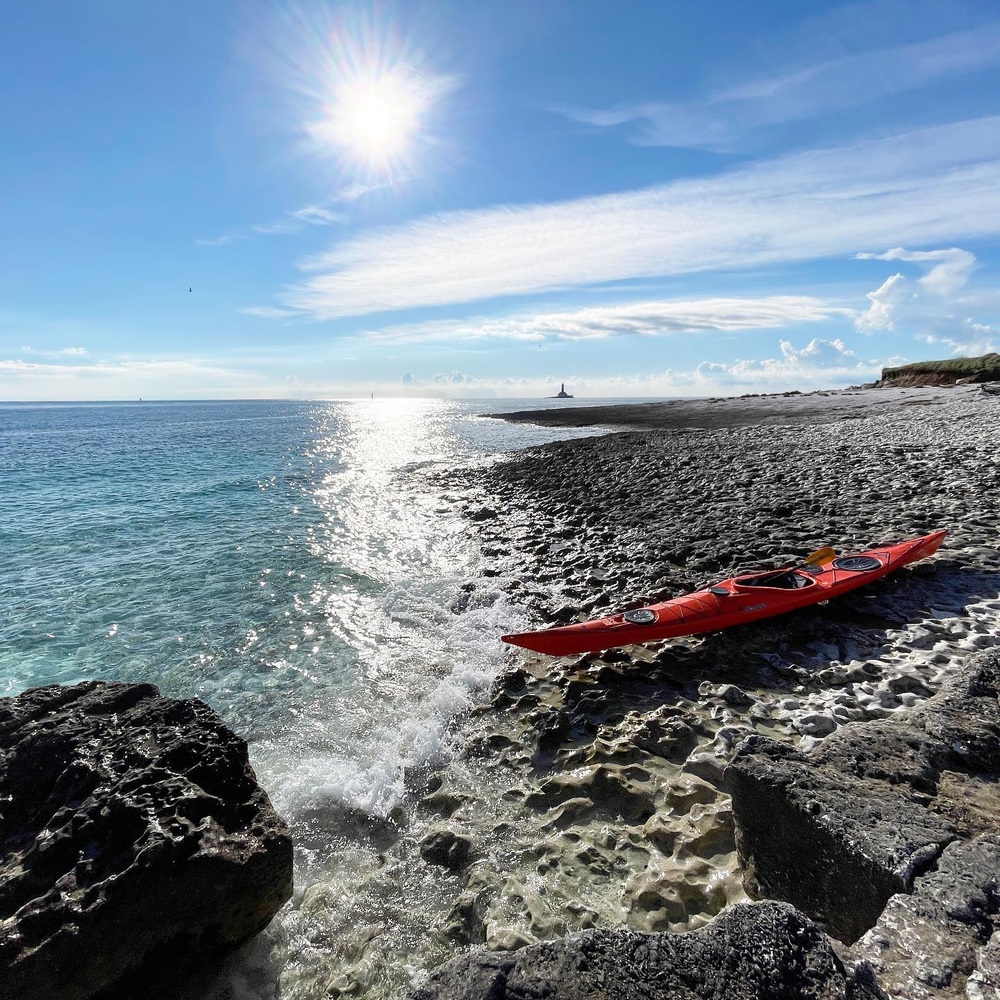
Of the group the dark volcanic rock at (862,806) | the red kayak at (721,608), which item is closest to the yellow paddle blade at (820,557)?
the red kayak at (721,608)

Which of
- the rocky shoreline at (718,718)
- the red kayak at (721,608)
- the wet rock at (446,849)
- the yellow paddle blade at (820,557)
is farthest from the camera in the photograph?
the yellow paddle blade at (820,557)

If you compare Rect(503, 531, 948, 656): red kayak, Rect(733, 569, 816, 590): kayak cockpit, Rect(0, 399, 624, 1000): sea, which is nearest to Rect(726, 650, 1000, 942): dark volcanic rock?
Rect(0, 399, 624, 1000): sea

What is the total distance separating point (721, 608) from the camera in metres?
8.44

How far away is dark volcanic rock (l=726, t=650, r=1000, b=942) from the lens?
10.5 feet

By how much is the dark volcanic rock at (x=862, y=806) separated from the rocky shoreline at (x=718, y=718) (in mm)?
23

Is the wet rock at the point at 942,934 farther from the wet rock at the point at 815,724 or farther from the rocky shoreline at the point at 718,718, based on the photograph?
the wet rock at the point at 815,724

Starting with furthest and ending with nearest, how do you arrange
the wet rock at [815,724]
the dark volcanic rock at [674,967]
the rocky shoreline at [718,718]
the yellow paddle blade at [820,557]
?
the yellow paddle blade at [820,557] → the wet rock at [815,724] → the rocky shoreline at [718,718] → the dark volcanic rock at [674,967]

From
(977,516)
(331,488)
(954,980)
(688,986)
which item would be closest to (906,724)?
(954,980)

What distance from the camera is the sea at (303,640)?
4.61 m

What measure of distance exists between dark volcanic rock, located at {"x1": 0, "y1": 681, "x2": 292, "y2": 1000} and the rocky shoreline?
1874 mm

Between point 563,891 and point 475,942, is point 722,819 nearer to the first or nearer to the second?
point 563,891

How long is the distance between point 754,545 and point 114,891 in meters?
11.9

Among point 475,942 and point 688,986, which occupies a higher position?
point 688,986

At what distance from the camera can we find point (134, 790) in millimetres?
4398
